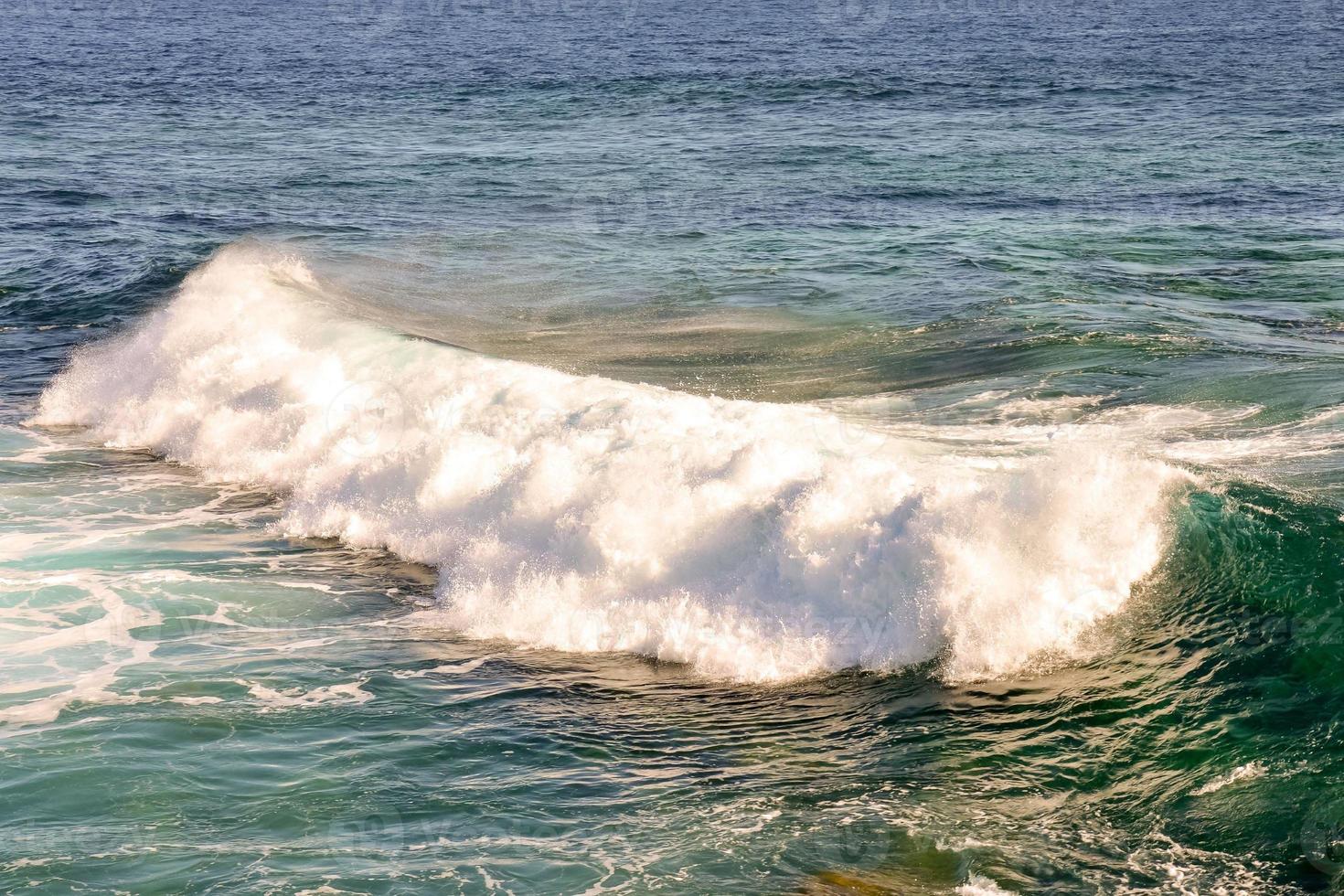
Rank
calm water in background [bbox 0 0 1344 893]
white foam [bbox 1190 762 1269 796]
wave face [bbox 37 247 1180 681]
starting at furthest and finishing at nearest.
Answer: wave face [bbox 37 247 1180 681], white foam [bbox 1190 762 1269 796], calm water in background [bbox 0 0 1344 893]

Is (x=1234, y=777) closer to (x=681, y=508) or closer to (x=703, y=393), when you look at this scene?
(x=681, y=508)

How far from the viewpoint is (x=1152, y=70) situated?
46.3m

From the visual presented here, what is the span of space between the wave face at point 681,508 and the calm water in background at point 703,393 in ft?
1.11

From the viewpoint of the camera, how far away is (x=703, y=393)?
15.2m

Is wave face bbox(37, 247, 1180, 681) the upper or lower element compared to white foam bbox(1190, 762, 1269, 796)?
upper

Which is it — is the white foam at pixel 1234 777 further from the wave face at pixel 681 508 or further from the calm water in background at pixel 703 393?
the wave face at pixel 681 508

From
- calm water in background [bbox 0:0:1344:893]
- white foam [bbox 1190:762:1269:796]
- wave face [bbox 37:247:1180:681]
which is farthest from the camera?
wave face [bbox 37:247:1180:681]

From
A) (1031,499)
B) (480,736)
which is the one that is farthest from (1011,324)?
(480,736)

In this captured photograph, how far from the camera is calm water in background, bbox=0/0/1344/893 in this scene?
24.5 ft

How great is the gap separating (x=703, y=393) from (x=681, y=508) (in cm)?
420

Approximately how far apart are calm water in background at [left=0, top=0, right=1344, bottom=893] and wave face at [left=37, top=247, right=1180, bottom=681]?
337 mm

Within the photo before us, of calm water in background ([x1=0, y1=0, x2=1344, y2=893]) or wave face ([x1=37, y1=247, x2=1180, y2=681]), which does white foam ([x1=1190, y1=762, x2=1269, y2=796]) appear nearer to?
calm water in background ([x1=0, y1=0, x2=1344, y2=893])

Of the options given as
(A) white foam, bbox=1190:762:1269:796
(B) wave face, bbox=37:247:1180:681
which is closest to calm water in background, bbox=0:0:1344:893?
(A) white foam, bbox=1190:762:1269:796

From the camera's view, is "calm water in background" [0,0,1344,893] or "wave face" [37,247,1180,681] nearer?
"calm water in background" [0,0,1344,893]
